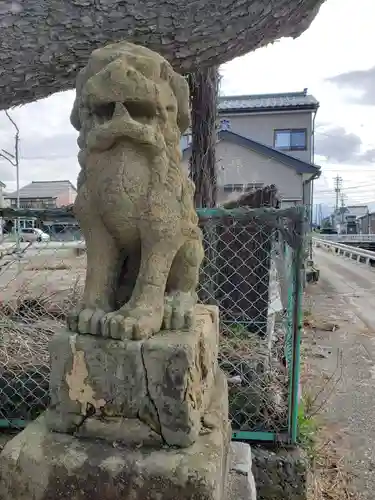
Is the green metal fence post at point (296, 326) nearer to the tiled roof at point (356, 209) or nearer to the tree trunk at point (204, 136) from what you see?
the tree trunk at point (204, 136)

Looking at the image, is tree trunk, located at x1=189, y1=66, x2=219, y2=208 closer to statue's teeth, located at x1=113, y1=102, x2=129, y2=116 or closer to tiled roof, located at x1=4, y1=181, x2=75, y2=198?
statue's teeth, located at x1=113, y1=102, x2=129, y2=116

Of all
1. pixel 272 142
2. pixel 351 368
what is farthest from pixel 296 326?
pixel 272 142

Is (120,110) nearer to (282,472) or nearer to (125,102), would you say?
(125,102)

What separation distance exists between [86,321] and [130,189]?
0.40 m

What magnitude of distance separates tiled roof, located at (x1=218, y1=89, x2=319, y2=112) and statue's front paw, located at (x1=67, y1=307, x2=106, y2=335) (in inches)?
517

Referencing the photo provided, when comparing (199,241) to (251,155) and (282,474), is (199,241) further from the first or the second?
(251,155)

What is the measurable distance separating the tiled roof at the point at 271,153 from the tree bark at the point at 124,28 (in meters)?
9.19

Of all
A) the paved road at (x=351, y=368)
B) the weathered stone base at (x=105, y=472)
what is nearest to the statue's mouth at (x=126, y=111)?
the weathered stone base at (x=105, y=472)

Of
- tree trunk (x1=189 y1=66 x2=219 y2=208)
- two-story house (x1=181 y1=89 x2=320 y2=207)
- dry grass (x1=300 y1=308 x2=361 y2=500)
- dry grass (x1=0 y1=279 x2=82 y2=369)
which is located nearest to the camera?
dry grass (x1=300 y1=308 x2=361 y2=500)

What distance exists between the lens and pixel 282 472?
215 centimetres

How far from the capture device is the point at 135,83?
46.8 inches

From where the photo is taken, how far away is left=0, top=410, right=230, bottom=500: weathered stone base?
114cm

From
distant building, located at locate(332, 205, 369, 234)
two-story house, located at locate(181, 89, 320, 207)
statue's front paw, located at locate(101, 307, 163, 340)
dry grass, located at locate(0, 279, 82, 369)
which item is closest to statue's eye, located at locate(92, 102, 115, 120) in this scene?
statue's front paw, located at locate(101, 307, 163, 340)

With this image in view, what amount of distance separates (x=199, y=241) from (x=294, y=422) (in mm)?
1211
